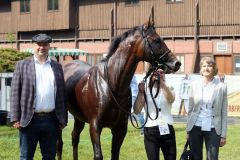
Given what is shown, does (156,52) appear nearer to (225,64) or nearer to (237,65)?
(237,65)

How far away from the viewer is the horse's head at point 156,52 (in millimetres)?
5906

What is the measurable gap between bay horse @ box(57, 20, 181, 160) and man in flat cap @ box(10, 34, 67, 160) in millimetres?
649

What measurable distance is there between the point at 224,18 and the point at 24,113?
2898cm

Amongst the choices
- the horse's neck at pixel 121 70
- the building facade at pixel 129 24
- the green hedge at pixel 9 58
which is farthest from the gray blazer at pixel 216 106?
the building facade at pixel 129 24

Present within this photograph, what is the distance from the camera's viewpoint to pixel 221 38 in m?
32.8

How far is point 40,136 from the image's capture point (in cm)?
597

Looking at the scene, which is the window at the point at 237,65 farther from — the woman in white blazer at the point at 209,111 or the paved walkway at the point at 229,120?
the woman in white blazer at the point at 209,111

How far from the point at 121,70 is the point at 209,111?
1248 mm

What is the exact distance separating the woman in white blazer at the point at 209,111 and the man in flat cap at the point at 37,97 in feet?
5.55

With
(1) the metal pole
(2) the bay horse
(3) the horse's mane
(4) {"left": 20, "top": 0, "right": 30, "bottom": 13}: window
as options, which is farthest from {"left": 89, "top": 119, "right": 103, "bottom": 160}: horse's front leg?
(4) {"left": 20, "top": 0, "right": 30, "bottom": 13}: window

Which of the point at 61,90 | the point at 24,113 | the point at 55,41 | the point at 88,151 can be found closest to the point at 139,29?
the point at 61,90

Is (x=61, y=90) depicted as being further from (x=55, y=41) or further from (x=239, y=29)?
(x=55, y=41)

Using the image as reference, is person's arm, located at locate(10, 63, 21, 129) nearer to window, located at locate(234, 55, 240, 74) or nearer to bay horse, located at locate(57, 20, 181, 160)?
bay horse, located at locate(57, 20, 181, 160)

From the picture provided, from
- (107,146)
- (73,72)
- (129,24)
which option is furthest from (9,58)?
(129,24)
